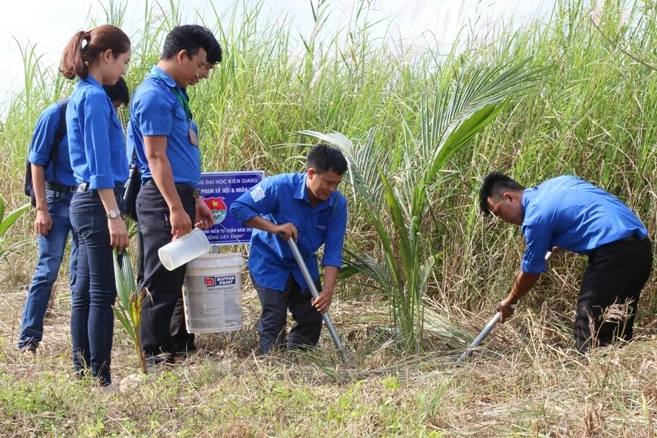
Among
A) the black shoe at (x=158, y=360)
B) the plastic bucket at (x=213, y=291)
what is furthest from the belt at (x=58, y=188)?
the black shoe at (x=158, y=360)

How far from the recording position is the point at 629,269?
4.68m

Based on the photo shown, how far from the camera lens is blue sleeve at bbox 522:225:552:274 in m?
4.61

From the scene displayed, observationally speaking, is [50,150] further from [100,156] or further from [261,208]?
[261,208]

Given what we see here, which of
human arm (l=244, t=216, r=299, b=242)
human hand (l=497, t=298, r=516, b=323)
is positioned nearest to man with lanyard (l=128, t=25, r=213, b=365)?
human arm (l=244, t=216, r=299, b=242)

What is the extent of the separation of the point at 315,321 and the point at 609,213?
1.67 m

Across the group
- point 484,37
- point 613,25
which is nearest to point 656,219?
point 613,25

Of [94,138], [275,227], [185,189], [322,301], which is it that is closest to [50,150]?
[185,189]

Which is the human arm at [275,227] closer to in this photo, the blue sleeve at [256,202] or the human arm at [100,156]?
the blue sleeve at [256,202]

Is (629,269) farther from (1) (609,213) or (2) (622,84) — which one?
(2) (622,84)

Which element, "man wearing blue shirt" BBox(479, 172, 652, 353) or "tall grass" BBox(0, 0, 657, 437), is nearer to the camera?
"tall grass" BBox(0, 0, 657, 437)

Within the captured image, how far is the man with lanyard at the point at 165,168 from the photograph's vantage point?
4.48 metres

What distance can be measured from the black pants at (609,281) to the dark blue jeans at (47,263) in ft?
8.84

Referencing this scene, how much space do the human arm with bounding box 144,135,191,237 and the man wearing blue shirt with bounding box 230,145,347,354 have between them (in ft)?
1.72

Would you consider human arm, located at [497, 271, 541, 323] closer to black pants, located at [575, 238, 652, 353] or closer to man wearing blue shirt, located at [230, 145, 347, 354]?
black pants, located at [575, 238, 652, 353]
